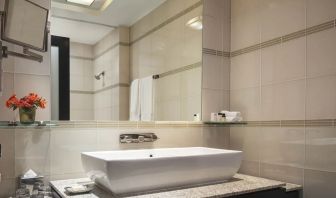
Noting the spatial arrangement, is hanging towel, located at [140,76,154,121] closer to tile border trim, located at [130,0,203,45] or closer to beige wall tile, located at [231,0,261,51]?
tile border trim, located at [130,0,203,45]

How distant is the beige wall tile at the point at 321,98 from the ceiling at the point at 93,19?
1.21 meters

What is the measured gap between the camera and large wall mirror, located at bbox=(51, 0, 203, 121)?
1829 millimetres

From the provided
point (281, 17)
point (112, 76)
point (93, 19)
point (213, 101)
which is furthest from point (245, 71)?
point (93, 19)

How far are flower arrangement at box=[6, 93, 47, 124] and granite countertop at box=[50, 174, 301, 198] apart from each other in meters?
0.39

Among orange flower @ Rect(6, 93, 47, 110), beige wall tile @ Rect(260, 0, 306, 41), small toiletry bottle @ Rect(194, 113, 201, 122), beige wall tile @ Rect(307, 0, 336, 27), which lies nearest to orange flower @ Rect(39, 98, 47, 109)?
orange flower @ Rect(6, 93, 47, 110)

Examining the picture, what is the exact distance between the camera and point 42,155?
5.49 ft

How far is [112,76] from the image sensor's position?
1.94m

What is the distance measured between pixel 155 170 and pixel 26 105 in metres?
0.76

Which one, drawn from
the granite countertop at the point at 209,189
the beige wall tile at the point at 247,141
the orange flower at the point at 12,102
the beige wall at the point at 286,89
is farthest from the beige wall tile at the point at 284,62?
the orange flower at the point at 12,102

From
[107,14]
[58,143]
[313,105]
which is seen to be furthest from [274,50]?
[58,143]

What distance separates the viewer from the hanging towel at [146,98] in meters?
2.05

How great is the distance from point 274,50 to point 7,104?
1.69 m

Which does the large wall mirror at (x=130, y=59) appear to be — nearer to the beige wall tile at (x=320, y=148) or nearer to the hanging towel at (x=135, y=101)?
the hanging towel at (x=135, y=101)

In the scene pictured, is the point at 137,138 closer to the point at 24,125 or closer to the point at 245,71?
the point at 24,125
